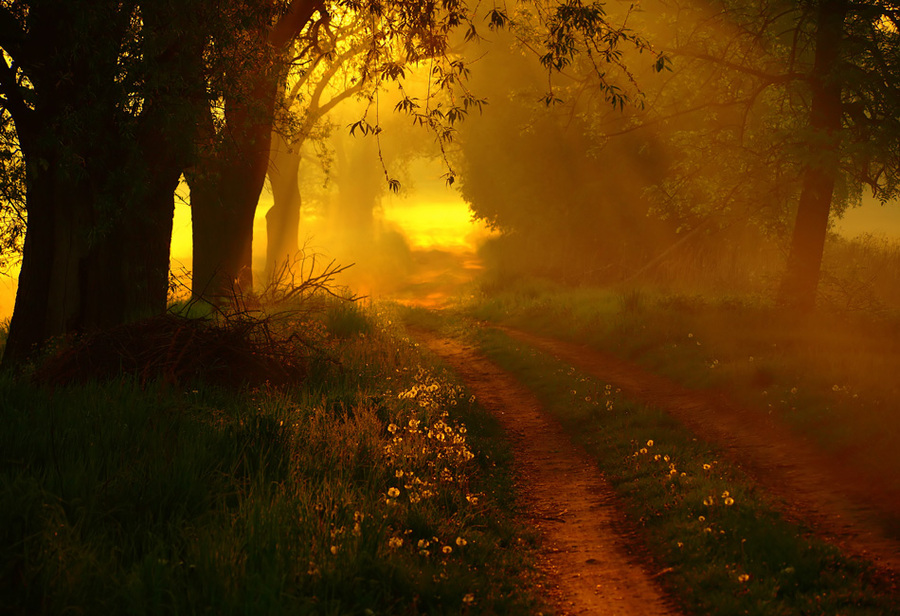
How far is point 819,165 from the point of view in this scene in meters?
13.9

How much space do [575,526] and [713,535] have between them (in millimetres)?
1399

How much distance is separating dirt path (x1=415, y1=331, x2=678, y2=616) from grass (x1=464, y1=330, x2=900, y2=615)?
0.72ft

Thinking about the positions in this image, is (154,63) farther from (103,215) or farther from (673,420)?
(673,420)

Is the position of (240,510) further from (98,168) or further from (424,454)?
(98,168)

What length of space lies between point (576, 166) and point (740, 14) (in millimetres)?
12637

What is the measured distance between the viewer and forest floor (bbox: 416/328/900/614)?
5.57 m

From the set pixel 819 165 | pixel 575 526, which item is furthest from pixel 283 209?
pixel 575 526

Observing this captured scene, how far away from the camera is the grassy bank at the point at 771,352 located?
905 centimetres

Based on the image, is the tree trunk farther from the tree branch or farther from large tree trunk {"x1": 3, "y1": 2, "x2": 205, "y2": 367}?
large tree trunk {"x1": 3, "y1": 2, "x2": 205, "y2": 367}

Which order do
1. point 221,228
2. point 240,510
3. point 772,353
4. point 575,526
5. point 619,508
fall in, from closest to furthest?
point 240,510, point 575,526, point 619,508, point 772,353, point 221,228

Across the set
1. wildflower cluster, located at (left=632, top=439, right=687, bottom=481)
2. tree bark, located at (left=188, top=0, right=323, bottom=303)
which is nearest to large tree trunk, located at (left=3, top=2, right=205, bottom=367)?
tree bark, located at (left=188, top=0, right=323, bottom=303)

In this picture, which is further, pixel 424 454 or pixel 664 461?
pixel 664 461

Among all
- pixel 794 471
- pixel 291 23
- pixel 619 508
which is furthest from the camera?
pixel 291 23

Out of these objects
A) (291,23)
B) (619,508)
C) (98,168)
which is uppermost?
(291,23)
